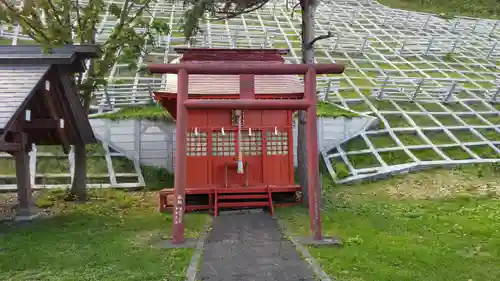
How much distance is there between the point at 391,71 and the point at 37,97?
54.2ft

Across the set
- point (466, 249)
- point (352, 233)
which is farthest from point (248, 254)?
point (466, 249)

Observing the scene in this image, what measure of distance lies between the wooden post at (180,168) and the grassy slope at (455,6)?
116 ft

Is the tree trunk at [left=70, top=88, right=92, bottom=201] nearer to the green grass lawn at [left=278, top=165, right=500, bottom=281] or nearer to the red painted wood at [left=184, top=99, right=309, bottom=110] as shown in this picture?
the red painted wood at [left=184, top=99, right=309, bottom=110]

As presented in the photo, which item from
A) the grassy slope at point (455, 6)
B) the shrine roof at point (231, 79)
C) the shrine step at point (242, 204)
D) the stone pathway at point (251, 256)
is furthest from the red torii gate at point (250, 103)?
the grassy slope at point (455, 6)

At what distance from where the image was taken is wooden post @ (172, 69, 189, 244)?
320 inches

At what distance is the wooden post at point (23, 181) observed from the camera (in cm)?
1013

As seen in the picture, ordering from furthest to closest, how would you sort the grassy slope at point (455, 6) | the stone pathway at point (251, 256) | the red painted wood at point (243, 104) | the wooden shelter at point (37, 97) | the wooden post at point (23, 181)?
the grassy slope at point (455, 6), the wooden post at point (23, 181), the wooden shelter at point (37, 97), the red painted wood at point (243, 104), the stone pathway at point (251, 256)

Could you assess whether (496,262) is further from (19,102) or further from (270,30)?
(270,30)

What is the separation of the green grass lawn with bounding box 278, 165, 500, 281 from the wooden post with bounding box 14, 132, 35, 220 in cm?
566

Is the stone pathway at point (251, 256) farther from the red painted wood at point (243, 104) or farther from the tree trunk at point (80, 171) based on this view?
the tree trunk at point (80, 171)

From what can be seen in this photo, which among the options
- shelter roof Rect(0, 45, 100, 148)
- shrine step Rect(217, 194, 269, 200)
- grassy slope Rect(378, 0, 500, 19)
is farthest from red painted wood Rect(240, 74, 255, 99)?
grassy slope Rect(378, 0, 500, 19)

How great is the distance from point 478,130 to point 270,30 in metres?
14.5

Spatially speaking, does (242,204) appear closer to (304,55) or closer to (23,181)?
(304,55)

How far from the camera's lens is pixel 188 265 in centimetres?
661
